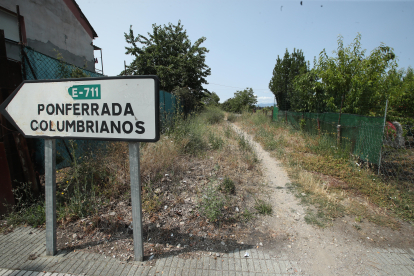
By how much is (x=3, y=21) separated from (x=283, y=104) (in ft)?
47.0

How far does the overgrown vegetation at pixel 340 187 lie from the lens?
3295 millimetres

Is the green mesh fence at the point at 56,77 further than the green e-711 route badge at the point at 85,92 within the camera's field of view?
Yes

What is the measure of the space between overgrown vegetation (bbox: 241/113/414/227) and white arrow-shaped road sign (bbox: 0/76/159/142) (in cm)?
280

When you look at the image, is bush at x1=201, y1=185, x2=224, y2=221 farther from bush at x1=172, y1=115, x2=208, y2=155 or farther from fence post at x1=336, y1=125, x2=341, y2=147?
fence post at x1=336, y1=125, x2=341, y2=147

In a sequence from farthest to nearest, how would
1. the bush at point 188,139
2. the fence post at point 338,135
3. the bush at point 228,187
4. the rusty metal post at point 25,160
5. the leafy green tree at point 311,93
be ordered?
the leafy green tree at point 311,93
the fence post at point 338,135
the bush at point 188,139
the bush at point 228,187
the rusty metal post at point 25,160

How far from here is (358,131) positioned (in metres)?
5.48

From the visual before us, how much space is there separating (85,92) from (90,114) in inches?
9.4

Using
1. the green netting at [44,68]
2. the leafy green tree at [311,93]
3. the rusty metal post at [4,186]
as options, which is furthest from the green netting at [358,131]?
the rusty metal post at [4,186]

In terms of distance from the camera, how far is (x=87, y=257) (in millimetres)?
2322

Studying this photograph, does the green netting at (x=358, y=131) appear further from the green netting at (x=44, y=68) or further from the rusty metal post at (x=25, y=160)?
the rusty metal post at (x=25, y=160)

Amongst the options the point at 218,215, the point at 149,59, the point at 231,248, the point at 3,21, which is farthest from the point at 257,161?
the point at 149,59

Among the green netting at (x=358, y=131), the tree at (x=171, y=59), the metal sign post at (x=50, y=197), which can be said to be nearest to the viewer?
the metal sign post at (x=50, y=197)

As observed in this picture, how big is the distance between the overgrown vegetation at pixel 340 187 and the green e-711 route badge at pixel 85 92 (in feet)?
10.7

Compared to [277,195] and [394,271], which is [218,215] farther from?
[394,271]
